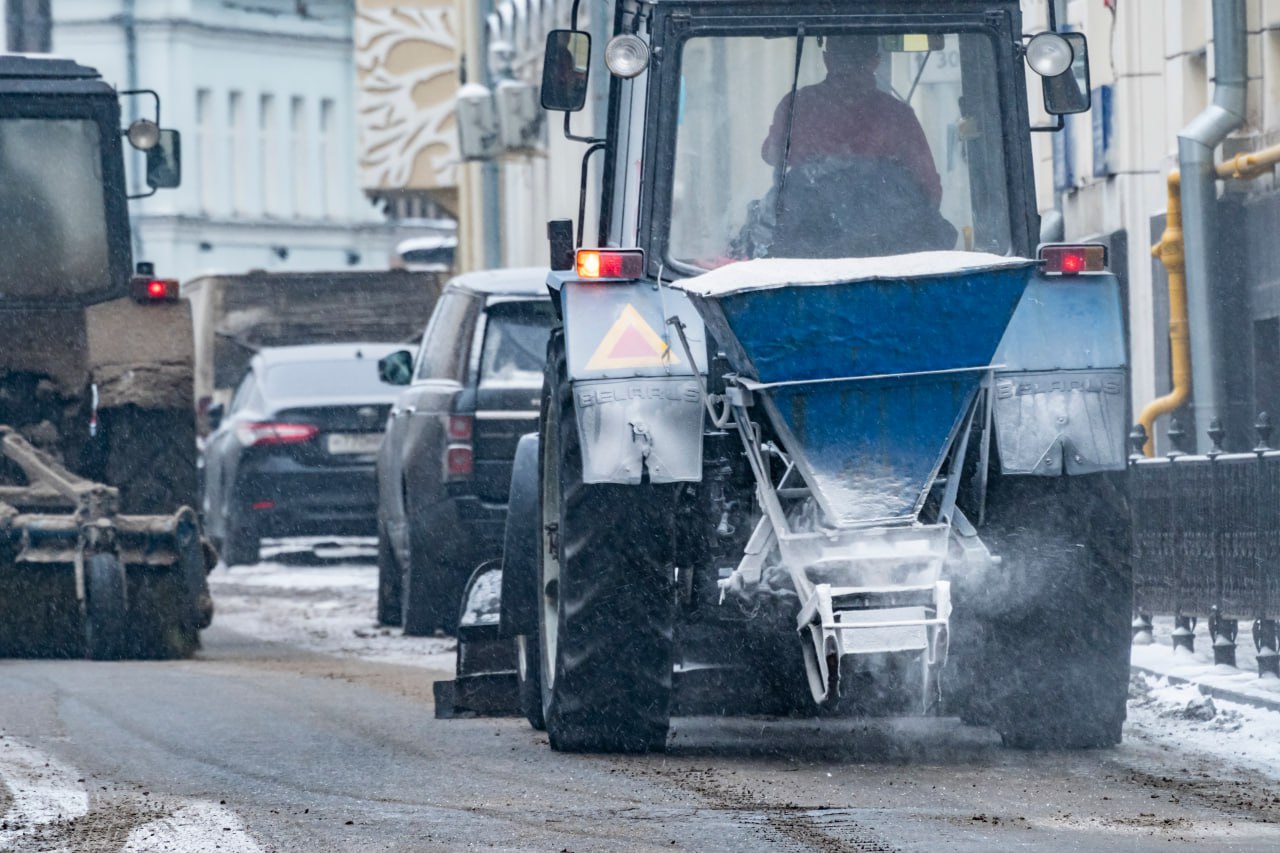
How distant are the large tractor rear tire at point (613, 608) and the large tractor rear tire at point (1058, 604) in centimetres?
87

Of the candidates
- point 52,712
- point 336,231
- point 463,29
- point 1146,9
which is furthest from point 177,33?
point 52,712

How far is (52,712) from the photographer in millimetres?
9922

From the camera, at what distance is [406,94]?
3919 centimetres

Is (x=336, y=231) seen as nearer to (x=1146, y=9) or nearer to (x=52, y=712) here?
(x=1146, y=9)

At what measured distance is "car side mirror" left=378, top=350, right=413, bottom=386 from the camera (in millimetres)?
13938

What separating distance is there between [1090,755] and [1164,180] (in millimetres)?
9699

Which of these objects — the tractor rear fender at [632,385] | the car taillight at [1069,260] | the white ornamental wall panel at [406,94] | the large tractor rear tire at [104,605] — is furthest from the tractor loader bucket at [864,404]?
the white ornamental wall panel at [406,94]

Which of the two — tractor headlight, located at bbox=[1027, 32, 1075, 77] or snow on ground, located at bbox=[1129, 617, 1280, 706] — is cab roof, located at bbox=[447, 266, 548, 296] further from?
tractor headlight, located at bbox=[1027, 32, 1075, 77]

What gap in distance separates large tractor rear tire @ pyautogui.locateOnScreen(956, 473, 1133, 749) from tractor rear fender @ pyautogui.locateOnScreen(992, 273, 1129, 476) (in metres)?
0.18

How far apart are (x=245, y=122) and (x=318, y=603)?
156 feet

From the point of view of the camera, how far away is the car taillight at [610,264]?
324 inches

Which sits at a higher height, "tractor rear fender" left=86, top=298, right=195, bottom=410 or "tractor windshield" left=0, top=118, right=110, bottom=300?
"tractor windshield" left=0, top=118, right=110, bottom=300

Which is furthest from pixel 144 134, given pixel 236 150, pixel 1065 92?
pixel 236 150

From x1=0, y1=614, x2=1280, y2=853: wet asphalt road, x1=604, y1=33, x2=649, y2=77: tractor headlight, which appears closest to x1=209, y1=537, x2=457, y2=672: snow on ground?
x1=0, y1=614, x2=1280, y2=853: wet asphalt road
